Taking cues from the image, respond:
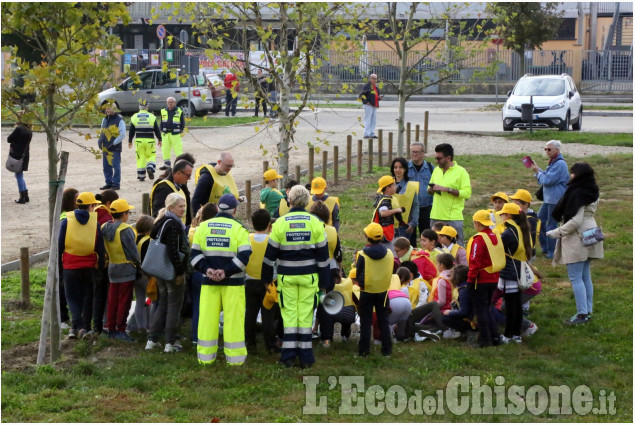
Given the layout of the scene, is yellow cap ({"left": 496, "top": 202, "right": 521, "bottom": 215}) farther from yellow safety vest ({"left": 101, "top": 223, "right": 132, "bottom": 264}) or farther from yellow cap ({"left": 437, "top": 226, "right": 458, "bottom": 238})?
yellow safety vest ({"left": 101, "top": 223, "right": 132, "bottom": 264})

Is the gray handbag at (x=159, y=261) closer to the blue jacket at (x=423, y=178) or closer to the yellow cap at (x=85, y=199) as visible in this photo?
the yellow cap at (x=85, y=199)

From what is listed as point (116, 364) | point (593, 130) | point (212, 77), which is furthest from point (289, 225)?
point (212, 77)

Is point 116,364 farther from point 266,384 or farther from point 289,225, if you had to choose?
point 289,225

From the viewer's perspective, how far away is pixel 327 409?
801 centimetres

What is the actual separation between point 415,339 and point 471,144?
18.0 metres

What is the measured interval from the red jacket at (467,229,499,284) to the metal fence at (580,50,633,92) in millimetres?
40639

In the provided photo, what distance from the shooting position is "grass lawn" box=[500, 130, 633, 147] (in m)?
27.1

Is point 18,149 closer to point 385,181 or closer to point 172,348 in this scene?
point 385,181

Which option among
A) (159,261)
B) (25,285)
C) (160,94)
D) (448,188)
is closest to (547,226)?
(448,188)

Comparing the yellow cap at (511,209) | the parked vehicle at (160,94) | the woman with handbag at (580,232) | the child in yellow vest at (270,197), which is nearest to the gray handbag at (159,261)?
the child in yellow vest at (270,197)

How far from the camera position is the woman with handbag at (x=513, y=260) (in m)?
9.92

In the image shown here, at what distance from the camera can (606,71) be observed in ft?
158

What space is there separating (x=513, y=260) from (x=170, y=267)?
3611mm

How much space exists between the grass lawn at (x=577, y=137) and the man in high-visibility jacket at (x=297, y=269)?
19446 millimetres
